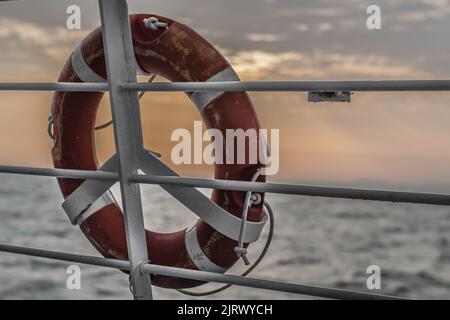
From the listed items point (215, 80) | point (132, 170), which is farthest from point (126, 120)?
point (215, 80)

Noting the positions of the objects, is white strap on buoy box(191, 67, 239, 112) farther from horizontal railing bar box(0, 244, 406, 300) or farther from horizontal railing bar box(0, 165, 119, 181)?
horizontal railing bar box(0, 244, 406, 300)

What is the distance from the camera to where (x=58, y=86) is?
1.73 m

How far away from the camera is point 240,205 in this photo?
181 centimetres

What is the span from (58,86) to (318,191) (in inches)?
26.9

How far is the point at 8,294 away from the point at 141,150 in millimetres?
7939

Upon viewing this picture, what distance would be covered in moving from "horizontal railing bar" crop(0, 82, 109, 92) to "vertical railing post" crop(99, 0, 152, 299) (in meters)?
Result: 0.03

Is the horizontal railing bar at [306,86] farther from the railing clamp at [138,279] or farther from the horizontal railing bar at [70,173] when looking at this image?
the railing clamp at [138,279]

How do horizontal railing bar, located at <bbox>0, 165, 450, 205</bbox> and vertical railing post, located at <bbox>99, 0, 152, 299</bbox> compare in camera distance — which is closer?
horizontal railing bar, located at <bbox>0, 165, 450, 205</bbox>

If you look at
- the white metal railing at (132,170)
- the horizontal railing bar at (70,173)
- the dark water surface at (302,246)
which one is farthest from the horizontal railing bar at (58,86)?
the dark water surface at (302,246)

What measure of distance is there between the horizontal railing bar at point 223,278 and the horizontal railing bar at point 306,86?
0.38 meters

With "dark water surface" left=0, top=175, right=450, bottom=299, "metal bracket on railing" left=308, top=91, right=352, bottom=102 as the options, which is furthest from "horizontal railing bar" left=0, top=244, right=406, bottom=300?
"dark water surface" left=0, top=175, right=450, bottom=299

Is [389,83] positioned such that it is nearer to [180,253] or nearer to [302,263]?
[180,253]

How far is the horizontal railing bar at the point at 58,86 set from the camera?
1.68 meters

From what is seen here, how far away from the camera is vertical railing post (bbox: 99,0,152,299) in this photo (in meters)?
1.67
